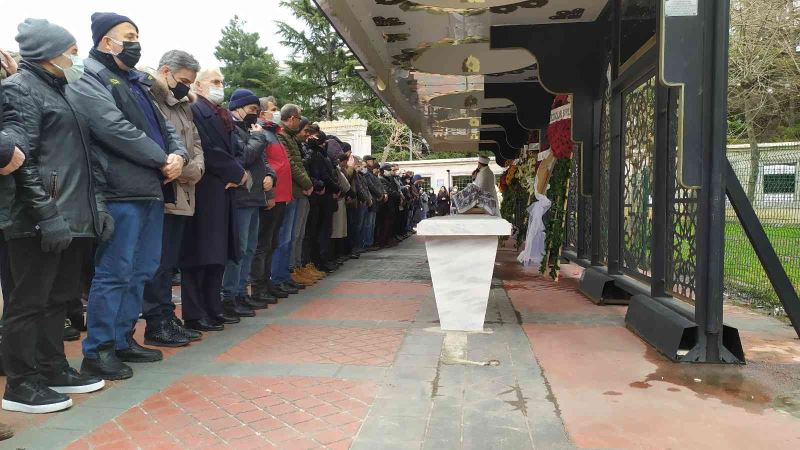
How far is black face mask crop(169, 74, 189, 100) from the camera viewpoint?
4.24 m

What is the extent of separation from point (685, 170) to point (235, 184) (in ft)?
10.7

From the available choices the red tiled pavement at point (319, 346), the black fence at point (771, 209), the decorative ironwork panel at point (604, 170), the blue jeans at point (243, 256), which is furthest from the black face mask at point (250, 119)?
the black fence at point (771, 209)

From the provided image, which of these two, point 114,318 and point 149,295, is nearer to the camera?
point 114,318

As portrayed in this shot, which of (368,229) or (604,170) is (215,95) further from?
(368,229)

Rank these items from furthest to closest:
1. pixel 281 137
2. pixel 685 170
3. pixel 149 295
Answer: pixel 281 137 < pixel 149 295 < pixel 685 170

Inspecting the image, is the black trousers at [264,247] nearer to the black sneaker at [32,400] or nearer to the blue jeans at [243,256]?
the blue jeans at [243,256]

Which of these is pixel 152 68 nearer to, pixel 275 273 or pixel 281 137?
pixel 281 137

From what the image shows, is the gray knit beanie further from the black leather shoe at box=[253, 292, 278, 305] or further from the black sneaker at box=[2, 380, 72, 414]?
the black leather shoe at box=[253, 292, 278, 305]

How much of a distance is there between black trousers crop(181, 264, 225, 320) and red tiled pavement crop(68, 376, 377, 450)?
4.43 feet

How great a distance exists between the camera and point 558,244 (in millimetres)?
7793

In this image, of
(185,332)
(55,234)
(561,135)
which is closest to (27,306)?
(55,234)

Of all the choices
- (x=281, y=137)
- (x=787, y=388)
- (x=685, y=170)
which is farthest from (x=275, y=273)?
(x=787, y=388)

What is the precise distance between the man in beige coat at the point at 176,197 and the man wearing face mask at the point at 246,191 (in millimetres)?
704

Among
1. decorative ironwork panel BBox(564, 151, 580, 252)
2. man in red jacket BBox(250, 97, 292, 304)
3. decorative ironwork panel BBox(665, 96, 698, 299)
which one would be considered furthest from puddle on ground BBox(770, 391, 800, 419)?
decorative ironwork panel BBox(564, 151, 580, 252)
